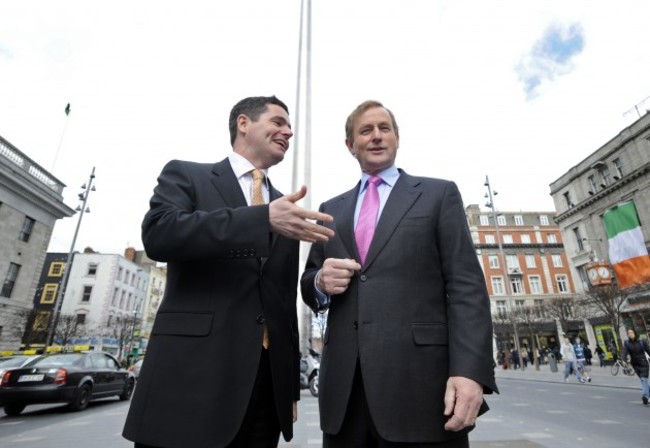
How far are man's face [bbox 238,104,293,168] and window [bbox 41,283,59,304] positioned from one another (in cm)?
5046

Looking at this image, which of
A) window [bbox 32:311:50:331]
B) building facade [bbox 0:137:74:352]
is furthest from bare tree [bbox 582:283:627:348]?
window [bbox 32:311:50:331]

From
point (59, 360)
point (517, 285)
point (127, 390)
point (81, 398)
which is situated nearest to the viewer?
point (59, 360)

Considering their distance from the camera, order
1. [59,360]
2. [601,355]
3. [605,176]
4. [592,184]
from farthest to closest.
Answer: [592,184], [605,176], [601,355], [59,360]

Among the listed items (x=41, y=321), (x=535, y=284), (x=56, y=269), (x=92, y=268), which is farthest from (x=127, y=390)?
(x=535, y=284)

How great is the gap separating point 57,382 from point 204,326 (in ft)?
31.2

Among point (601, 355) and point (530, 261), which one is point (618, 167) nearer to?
point (601, 355)

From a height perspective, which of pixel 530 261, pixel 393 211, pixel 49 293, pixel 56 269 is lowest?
pixel 393 211

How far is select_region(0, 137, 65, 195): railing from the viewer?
21161 mm

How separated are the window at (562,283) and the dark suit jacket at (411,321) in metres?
54.4

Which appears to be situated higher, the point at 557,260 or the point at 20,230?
the point at 557,260

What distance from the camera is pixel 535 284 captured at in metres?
47.6

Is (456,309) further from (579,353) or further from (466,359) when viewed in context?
(579,353)

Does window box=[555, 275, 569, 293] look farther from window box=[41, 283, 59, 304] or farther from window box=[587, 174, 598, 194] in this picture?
window box=[41, 283, 59, 304]

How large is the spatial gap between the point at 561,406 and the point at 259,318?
10.5m
